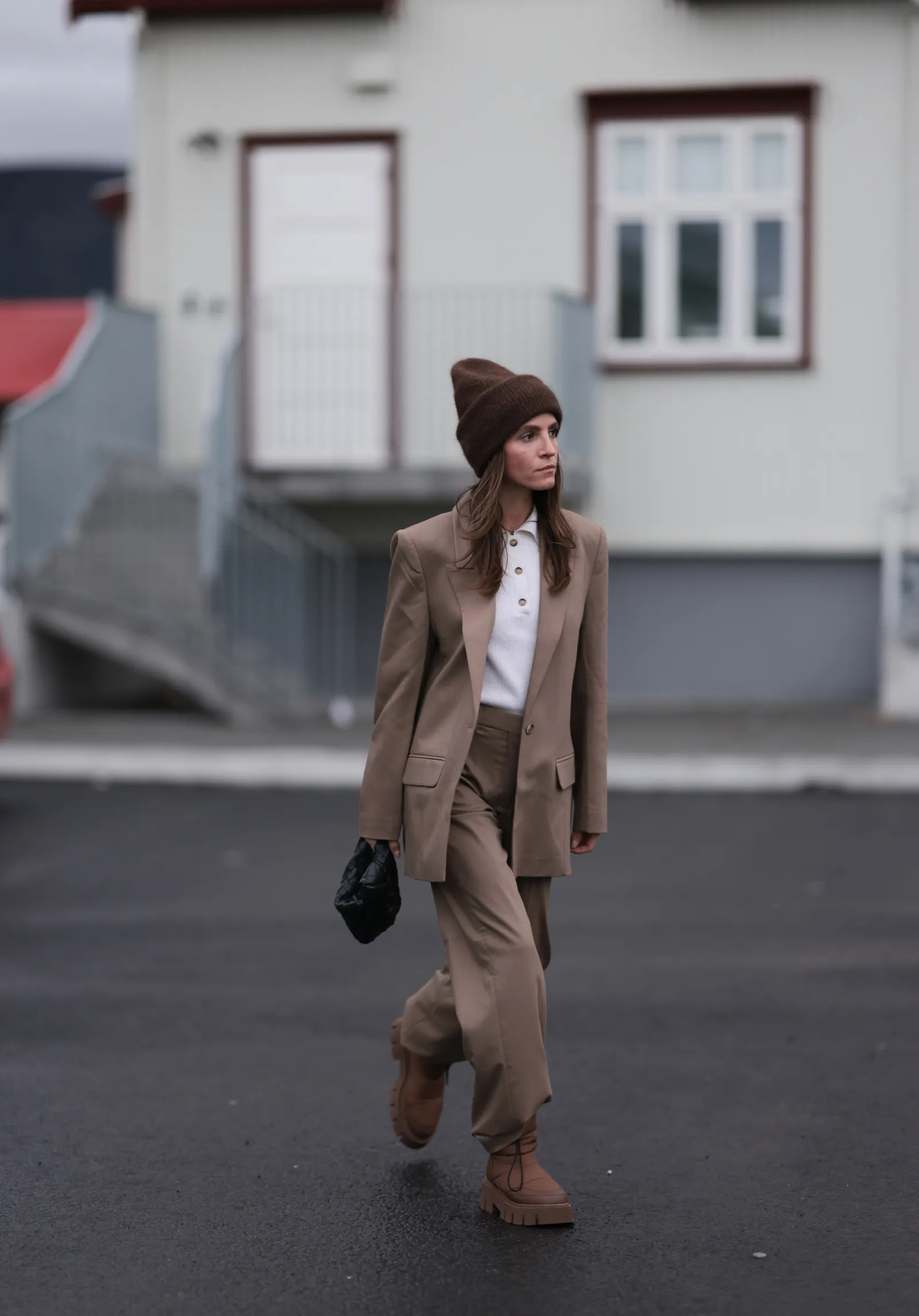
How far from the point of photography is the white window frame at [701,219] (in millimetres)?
15820

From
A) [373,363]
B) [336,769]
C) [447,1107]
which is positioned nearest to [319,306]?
[373,363]

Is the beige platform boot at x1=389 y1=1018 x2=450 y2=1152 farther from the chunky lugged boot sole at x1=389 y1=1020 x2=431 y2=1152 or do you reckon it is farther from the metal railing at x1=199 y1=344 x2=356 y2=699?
the metal railing at x1=199 y1=344 x2=356 y2=699

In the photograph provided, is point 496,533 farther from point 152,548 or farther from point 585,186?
point 585,186

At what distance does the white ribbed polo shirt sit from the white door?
1135 centimetres

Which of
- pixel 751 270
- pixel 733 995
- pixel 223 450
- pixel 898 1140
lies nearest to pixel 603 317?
pixel 751 270

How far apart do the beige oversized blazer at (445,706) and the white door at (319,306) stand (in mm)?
11371

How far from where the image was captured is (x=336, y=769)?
39.8ft

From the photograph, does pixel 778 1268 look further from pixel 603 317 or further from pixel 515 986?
pixel 603 317

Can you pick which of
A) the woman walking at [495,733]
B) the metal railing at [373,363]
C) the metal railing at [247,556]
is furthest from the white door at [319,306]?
the woman walking at [495,733]

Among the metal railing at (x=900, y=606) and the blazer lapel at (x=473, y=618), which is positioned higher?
the blazer lapel at (x=473, y=618)

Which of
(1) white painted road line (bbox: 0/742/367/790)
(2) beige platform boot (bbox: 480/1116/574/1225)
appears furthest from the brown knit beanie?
(1) white painted road line (bbox: 0/742/367/790)

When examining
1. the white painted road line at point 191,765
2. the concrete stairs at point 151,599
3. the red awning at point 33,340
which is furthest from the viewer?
the red awning at point 33,340

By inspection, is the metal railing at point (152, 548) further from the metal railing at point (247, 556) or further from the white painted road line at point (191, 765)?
the white painted road line at point (191, 765)

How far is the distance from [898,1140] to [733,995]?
164cm
